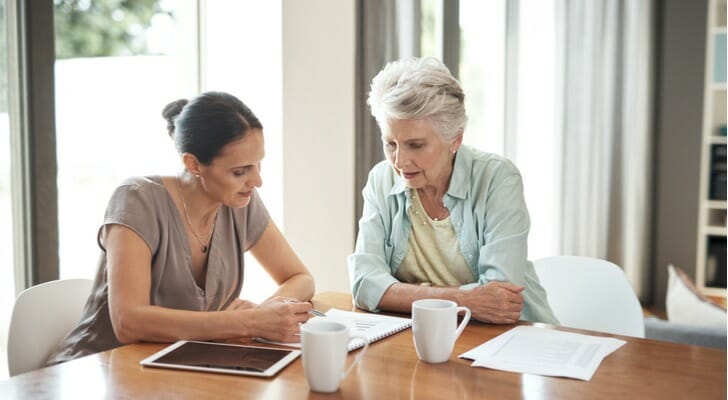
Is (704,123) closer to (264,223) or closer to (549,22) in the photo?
(549,22)

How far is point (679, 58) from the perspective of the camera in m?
5.40

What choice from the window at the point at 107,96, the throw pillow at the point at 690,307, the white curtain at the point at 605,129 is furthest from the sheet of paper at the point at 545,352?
the white curtain at the point at 605,129

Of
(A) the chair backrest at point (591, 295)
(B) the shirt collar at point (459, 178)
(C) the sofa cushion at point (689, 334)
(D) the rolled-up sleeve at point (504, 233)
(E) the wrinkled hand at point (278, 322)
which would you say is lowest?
(C) the sofa cushion at point (689, 334)

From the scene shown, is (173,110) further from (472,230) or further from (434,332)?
(434,332)

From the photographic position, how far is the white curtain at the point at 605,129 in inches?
201

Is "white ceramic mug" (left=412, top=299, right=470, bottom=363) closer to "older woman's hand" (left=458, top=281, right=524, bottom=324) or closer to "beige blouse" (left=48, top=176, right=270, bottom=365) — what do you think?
"older woman's hand" (left=458, top=281, right=524, bottom=324)

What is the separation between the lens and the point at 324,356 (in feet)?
3.76

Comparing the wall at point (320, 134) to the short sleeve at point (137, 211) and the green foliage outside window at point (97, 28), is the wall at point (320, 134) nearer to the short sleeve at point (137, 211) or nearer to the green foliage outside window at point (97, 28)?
the green foliage outside window at point (97, 28)

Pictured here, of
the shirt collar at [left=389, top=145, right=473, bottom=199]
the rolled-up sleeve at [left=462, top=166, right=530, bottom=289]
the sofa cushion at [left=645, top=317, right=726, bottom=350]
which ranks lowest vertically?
the sofa cushion at [left=645, top=317, right=726, bottom=350]

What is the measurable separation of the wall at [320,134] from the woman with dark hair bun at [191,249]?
1.16 metres

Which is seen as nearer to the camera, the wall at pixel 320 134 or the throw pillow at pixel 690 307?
the throw pillow at pixel 690 307

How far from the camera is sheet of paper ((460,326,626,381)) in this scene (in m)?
1.29

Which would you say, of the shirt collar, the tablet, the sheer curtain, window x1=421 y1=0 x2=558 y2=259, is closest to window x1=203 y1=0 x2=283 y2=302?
the sheer curtain

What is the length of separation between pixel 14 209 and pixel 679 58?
4.71 m
